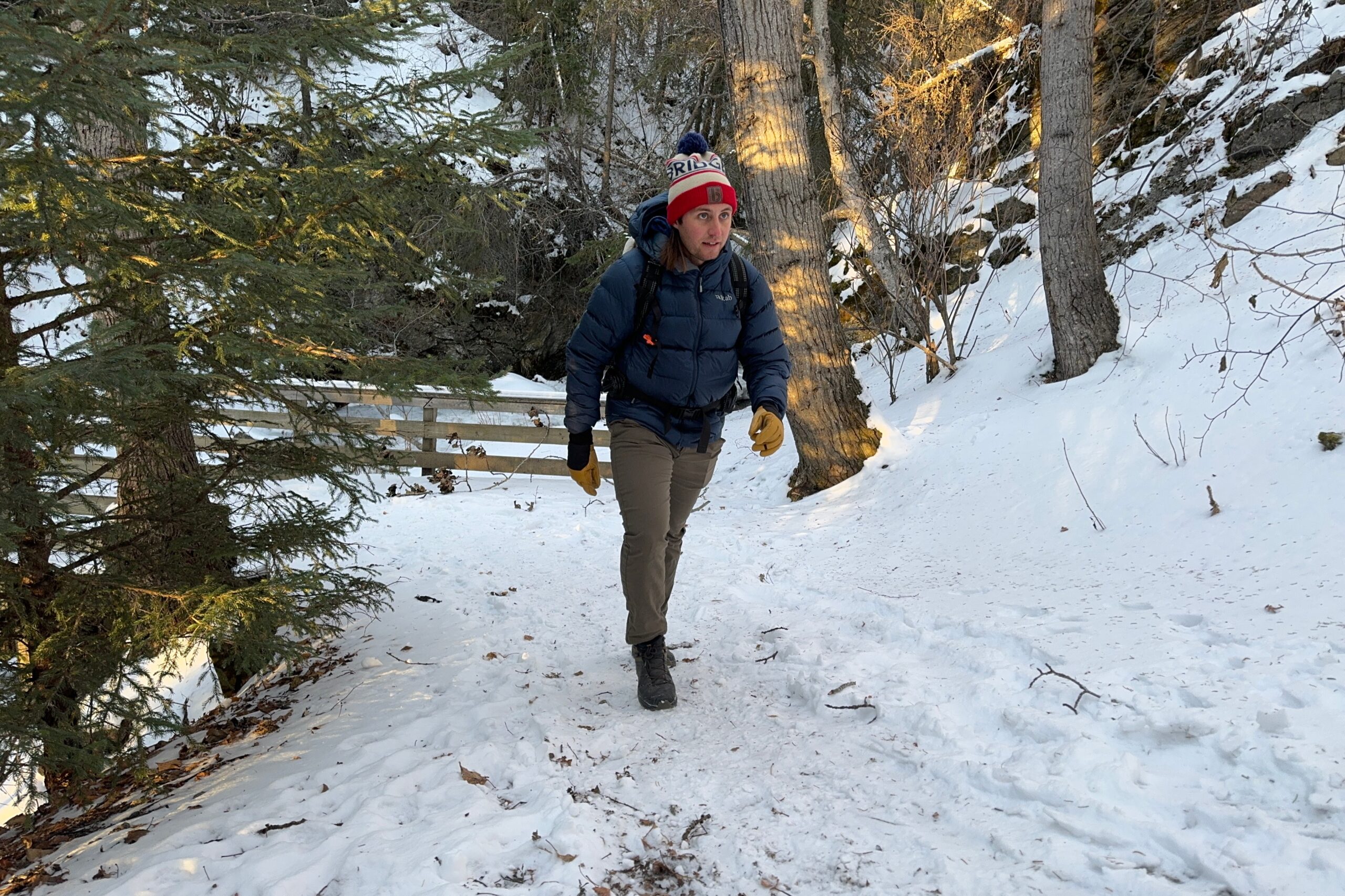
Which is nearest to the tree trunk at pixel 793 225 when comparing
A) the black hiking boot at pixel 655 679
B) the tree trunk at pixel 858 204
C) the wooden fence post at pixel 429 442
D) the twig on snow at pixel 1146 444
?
the twig on snow at pixel 1146 444

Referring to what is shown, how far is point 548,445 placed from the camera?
10.8m

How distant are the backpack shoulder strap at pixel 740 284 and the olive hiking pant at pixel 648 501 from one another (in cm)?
56

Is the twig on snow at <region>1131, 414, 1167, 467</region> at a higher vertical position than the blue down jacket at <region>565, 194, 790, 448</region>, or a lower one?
lower

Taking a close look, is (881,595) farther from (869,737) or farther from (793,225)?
(793,225)

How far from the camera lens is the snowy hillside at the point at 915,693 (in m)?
2.07

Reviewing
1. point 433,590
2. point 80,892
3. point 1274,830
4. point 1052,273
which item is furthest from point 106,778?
point 1052,273

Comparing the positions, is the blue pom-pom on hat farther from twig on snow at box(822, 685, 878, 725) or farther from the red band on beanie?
twig on snow at box(822, 685, 878, 725)

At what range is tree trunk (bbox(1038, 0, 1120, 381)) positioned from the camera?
19.1 ft

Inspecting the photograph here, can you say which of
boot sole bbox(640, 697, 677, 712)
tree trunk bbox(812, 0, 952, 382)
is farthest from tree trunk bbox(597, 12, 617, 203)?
boot sole bbox(640, 697, 677, 712)

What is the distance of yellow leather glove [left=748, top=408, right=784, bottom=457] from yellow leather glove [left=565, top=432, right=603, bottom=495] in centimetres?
65

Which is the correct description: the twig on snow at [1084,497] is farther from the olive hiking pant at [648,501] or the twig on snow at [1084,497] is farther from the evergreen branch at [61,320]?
the evergreen branch at [61,320]

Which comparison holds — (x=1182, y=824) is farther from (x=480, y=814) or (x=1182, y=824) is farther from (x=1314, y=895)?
(x=480, y=814)

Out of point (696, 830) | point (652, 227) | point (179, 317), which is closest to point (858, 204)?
point (652, 227)

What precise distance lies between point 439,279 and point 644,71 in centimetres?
1316
